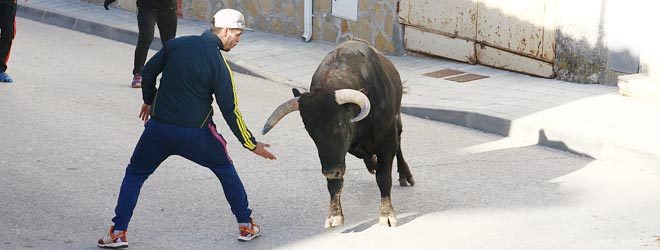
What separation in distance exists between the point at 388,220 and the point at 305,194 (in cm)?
107

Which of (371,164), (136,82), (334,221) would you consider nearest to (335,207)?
(334,221)

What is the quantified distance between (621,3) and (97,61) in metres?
6.77

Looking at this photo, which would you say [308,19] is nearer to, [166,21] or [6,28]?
[166,21]

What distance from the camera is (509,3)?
14.6 meters

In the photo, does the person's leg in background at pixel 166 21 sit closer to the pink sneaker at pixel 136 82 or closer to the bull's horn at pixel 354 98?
the pink sneaker at pixel 136 82

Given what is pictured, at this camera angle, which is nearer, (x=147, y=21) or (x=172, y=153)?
(x=172, y=153)

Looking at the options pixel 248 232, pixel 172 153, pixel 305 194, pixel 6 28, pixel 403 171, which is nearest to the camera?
pixel 172 153

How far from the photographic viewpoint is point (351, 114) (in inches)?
331

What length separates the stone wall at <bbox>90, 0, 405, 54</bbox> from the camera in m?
16.5

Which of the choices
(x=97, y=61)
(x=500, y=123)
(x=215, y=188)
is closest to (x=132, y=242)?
(x=215, y=188)

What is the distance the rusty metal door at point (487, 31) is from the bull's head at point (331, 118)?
6289 mm

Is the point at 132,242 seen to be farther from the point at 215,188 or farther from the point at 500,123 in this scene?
the point at 500,123

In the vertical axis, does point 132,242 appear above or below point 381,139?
below

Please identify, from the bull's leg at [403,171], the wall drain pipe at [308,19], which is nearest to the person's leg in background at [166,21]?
the wall drain pipe at [308,19]
